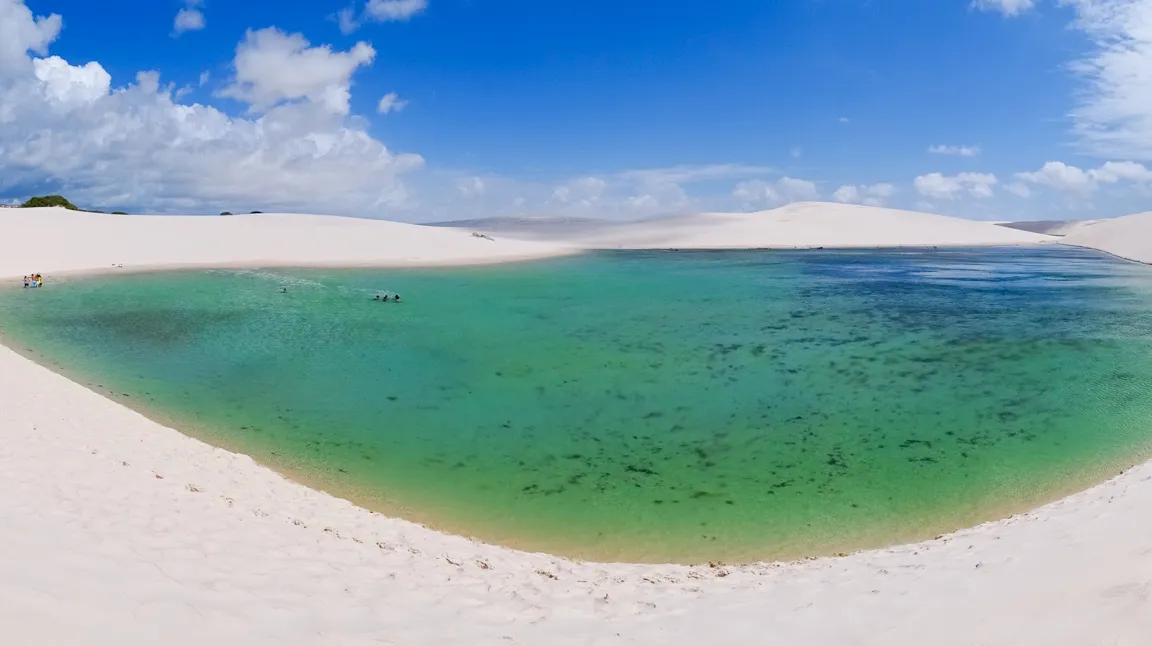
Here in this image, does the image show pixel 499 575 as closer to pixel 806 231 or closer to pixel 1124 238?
pixel 1124 238

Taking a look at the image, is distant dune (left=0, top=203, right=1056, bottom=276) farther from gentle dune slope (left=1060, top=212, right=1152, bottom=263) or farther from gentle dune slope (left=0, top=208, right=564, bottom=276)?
gentle dune slope (left=1060, top=212, right=1152, bottom=263)

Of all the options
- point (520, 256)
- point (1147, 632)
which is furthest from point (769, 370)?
point (520, 256)

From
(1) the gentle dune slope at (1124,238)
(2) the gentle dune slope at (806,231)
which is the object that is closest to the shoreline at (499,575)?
(1) the gentle dune slope at (1124,238)

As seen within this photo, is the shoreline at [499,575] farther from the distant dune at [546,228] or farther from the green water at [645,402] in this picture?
the distant dune at [546,228]

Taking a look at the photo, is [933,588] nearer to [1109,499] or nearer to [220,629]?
[1109,499]

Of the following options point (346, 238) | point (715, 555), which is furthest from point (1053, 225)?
point (715, 555)

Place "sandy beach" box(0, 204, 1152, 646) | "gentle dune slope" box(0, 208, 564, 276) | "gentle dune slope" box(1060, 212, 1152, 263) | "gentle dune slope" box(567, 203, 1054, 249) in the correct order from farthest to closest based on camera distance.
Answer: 1. "gentle dune slope" box(567, 203, 1054, 249)
2. "gentle dune slope" box(1060, 212, 1152, 263)
3. "gentle dune slope" box(0, 208, 564, 276)
4. "sandy beach" box(0, 204, 1152, 646)

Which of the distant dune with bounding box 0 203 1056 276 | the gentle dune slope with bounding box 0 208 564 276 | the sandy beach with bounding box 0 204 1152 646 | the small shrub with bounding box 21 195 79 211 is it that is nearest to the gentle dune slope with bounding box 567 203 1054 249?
the distant dune with bounding box 0 203 1056 276
